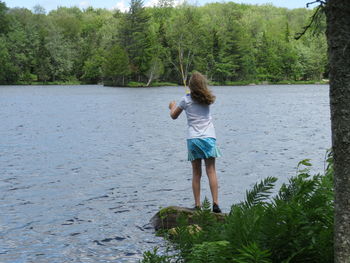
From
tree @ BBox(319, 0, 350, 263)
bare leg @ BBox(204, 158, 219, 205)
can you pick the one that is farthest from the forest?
tree @ BBox(319, 0, 350, 263)

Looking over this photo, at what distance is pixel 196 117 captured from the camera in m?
7.54

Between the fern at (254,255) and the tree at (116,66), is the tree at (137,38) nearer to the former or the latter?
the tree at (116,66)

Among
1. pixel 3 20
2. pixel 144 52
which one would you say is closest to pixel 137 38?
pixel 144 52

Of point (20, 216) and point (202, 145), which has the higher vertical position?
point (202, 145)

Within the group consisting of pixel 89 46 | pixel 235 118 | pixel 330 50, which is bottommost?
pixel 235 118

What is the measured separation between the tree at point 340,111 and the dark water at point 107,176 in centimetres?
412

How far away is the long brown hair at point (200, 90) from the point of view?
290 inches

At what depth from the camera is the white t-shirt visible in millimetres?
7516

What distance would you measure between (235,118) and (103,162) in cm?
1866

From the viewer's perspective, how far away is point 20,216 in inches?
351

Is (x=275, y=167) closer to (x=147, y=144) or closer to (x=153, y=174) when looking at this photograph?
(x=153, y=174)

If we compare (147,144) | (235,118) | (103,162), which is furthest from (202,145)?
(235,118)

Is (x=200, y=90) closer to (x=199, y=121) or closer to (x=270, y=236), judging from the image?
(x=199, y=121)

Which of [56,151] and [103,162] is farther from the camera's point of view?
[56,151]
